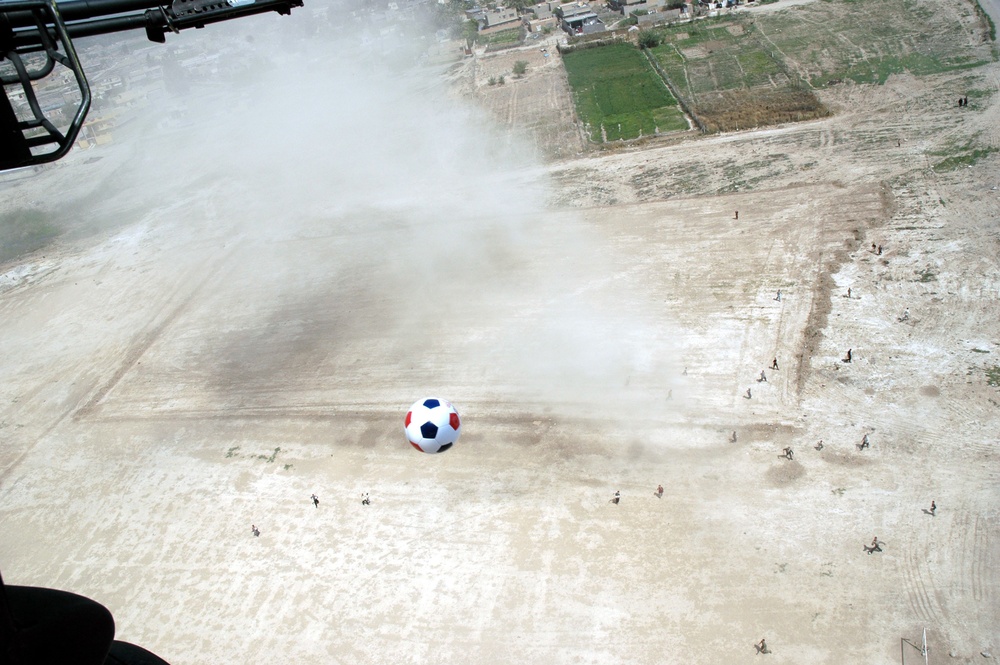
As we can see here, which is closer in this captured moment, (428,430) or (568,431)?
(428,430)

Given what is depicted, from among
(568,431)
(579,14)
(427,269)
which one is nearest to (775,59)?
(579,14)

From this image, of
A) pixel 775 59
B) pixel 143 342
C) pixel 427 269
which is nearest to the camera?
pixel 143 342

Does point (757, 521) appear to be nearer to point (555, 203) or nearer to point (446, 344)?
point (446, 344)

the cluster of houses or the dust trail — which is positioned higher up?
the cluster of houses

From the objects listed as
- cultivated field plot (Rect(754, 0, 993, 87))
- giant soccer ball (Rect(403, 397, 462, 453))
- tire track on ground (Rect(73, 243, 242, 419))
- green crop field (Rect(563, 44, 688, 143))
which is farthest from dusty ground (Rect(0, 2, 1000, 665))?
cultivated field plot (Rect(754, 0, 993, 87))

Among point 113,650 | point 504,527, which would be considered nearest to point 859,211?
point 504,527

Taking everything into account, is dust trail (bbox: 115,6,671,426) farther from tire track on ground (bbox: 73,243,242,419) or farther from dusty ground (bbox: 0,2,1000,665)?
tire track on ground (bbox: 73,243,242,419)

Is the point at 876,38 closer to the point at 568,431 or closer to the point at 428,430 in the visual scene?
the point at 568,431

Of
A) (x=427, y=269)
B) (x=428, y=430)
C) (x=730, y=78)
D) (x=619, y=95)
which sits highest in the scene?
(x=428, y=430)
